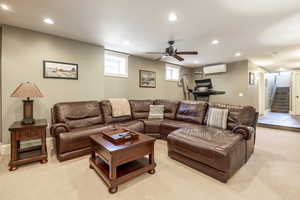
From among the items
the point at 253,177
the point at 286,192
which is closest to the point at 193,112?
the point at 253,177

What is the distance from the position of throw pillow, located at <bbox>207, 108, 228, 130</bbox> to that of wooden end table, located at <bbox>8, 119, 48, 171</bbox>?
3376 millimetres

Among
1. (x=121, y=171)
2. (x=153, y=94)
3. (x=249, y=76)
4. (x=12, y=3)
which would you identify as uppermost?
(x=12, y=3)

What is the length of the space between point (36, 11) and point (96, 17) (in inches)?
37.9

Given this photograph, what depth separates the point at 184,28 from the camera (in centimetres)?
290

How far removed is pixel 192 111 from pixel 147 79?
239 centimetres

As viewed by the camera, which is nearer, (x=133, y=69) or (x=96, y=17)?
(x=96, y=17)

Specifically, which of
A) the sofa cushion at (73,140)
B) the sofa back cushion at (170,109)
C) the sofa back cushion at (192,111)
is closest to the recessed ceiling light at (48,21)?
the sofa cushion at (73,140)

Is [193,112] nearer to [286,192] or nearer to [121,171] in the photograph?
[286,192]

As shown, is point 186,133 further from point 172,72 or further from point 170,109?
point 172,72

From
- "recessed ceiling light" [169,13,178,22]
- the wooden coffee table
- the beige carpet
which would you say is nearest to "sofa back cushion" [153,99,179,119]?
the beige carpet

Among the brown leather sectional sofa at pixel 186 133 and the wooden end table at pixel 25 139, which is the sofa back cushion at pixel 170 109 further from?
the wooden end table at pixel 25 139

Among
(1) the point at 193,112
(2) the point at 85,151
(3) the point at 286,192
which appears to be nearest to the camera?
(3) the point at 286,192

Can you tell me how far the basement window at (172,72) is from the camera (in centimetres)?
634

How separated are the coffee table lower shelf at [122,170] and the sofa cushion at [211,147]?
24.6 inches
